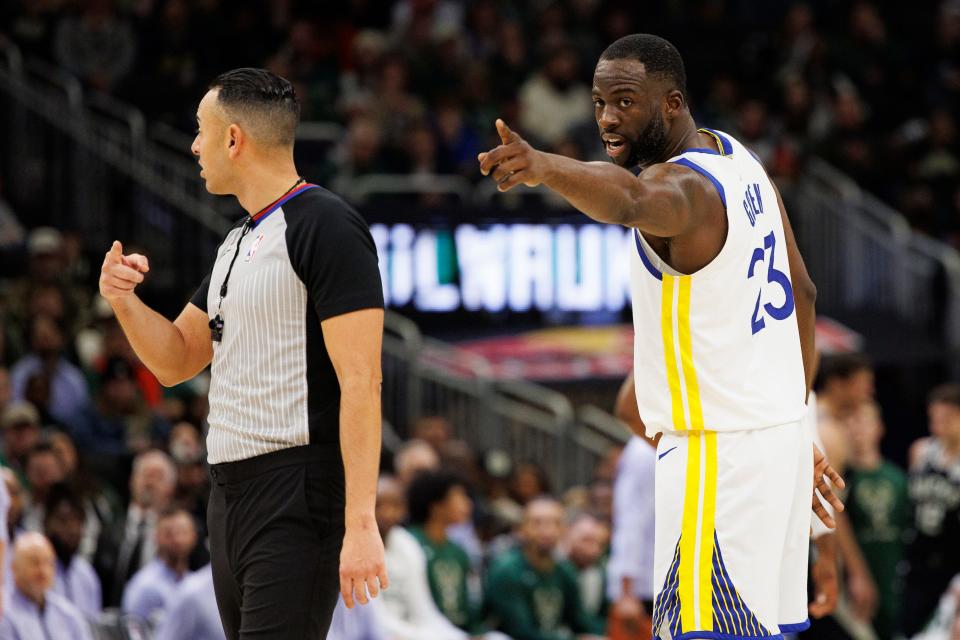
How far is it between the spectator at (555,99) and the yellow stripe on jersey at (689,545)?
41.7ft

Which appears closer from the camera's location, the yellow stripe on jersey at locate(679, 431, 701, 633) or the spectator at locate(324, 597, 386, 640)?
the yellow stripe on jersey at locate(679, 431, 701, 633)

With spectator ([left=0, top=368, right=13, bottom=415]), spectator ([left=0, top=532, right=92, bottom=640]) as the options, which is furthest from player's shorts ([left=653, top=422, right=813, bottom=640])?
spectator ([left=0, top=368, right=13, bottom=415])

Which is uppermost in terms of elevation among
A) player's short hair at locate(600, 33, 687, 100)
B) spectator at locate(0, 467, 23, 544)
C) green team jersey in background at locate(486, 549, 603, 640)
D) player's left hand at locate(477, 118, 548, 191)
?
player's short hair at locate(600, 33, 687, 100)

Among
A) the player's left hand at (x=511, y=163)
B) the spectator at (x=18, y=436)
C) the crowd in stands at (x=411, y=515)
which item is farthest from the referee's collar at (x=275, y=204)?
the spectator at (x=18, y=436)

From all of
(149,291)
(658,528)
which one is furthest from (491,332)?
(658,528)

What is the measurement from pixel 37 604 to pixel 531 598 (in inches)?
141

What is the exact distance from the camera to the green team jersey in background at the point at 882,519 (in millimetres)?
11031

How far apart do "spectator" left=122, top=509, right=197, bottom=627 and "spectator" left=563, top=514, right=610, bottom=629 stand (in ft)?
9.97

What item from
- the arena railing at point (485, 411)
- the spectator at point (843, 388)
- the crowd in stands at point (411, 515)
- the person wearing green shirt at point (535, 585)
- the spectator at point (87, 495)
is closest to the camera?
the crowd in stands at point (411, 515)

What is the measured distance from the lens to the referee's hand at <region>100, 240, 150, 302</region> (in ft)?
14.4

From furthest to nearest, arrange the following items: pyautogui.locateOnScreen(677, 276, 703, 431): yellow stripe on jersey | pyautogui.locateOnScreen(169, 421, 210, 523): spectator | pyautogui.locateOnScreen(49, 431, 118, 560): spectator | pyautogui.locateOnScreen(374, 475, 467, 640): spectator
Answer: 1. pyautogui.locateOnScreen(169, 421, 210, 523): spectator
2. pyautogui.locateOnScreen(49, 431, 118, 560): spectator
3. pyautogui.locateOnScreen(374, 475, 467, 640): spectator
4. pyautogui.locateOnScreen(677, 276, 703, 431): yellow stripe on jersey

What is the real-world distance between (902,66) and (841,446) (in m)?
11.4

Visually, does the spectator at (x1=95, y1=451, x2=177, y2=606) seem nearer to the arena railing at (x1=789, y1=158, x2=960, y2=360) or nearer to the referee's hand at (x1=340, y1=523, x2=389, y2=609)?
the referee's hand at (x1=340, y1=523, x2=389, y2=609)

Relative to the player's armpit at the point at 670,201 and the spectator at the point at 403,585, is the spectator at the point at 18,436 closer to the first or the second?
the spectator at the point at 403,585
